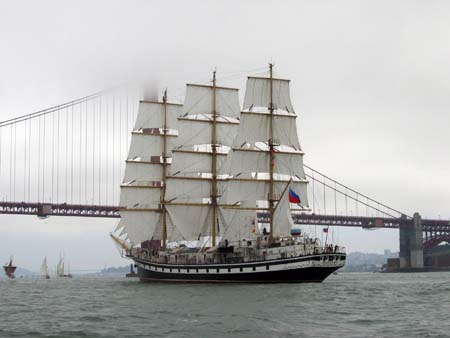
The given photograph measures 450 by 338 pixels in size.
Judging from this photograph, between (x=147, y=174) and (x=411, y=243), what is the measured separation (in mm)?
67890

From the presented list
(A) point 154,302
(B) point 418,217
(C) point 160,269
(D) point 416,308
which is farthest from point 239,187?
(B) point 418,217

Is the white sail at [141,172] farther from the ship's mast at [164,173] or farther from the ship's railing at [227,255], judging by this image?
the ship's railing at [227,255]

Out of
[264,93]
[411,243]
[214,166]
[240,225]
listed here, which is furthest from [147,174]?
[411,243]

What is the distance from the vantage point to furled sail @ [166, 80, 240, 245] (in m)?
63.3

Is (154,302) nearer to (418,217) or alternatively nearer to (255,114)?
(255,114)

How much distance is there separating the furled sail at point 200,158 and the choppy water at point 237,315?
20.5 metres

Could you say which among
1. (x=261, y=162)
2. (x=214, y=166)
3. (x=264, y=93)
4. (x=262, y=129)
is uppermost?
(x=264, y=93)

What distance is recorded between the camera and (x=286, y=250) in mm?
53031

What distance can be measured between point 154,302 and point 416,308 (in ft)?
43.4

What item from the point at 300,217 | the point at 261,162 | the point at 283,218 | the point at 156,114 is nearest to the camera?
the point at 283,218

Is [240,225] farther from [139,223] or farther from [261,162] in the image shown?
[139,223]

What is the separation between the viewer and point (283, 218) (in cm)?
5584

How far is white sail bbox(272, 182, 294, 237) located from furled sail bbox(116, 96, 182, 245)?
1593cm

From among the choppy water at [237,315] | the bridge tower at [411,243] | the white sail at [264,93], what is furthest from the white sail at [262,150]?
the bridge tower at [411,243]
